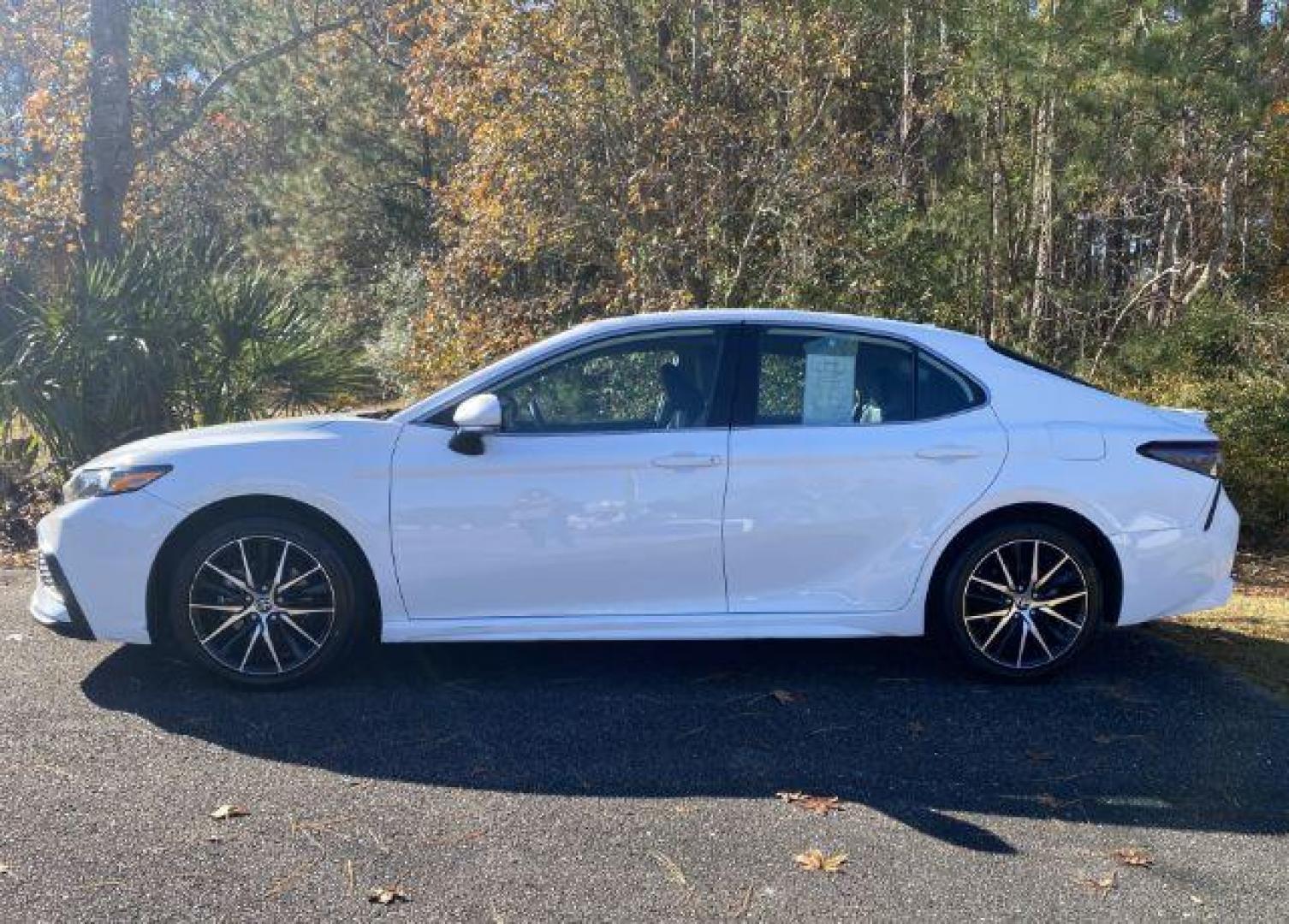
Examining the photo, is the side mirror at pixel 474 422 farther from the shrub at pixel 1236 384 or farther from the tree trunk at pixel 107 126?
the tree trunk at pixel 107 126

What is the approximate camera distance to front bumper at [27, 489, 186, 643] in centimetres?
530

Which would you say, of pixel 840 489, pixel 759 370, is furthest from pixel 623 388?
pixel 840 489

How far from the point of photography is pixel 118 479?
5.38 m

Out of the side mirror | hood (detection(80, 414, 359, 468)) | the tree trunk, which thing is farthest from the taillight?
the tree trunk

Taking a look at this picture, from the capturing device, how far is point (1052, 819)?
4.22 m

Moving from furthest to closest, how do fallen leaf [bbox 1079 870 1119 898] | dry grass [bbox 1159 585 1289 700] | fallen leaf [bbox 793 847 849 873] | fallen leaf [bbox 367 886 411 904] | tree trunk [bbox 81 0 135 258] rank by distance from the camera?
1. tree trunk [bbox 81 0 135 258]
2. dry grass [bbox 1159 585 1289 700]
3. fallen leaf [bbox 793 847 849 873]
4. fallen leaf [bbox 1079 870 1119 898]
5. fallen leaf [bbox 367 886 411 904]

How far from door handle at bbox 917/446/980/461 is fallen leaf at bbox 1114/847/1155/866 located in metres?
1.94

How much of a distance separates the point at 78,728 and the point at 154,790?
798mm

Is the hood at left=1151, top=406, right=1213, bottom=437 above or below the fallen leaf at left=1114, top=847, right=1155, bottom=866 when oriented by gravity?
above

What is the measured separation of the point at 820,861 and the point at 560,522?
1952mm

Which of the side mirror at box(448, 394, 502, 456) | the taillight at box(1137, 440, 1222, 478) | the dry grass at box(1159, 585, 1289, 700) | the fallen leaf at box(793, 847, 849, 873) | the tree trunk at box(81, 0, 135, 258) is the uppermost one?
the tree trunk at box(81, 0, 135, 258)

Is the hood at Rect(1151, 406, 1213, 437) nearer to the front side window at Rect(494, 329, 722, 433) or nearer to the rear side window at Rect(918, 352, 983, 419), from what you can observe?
the rear side window at Rect(918, 352, 983, 419)

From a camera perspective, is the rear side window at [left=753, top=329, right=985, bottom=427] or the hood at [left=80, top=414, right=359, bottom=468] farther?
the rear side window at [left=753, top=329, right=985, bottom=427]

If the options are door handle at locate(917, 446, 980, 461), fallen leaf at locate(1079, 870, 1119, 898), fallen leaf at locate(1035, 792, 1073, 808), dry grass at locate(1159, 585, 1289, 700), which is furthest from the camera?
dry grass at locate(1159, 585, 1289, 700)
